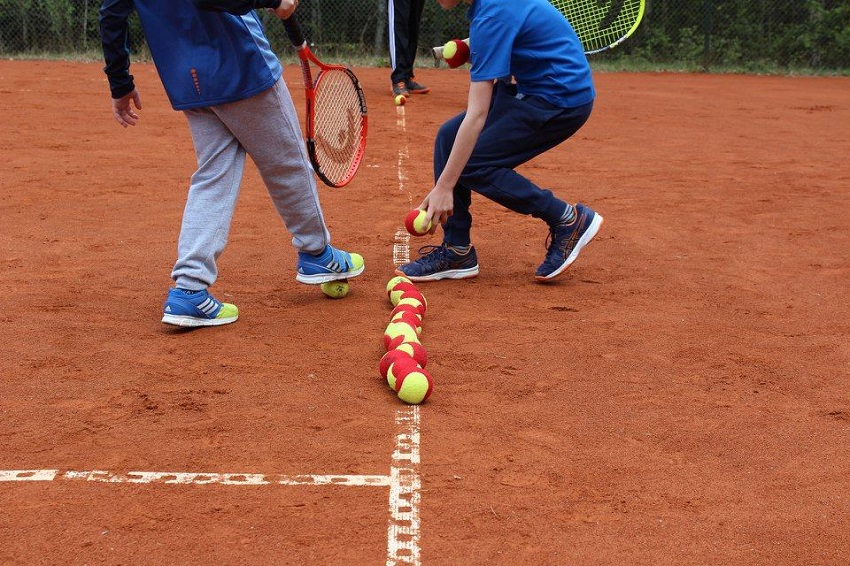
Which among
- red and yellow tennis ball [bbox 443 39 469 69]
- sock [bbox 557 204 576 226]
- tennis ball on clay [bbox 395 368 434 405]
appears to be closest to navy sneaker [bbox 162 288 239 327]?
tennis ball on clay [bbox 395 368 434 405]

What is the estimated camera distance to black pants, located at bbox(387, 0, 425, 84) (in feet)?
35.4

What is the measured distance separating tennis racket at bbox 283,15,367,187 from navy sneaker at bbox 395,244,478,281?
537 mm

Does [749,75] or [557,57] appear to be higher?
[557,57]

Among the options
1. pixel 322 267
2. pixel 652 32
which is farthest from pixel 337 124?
pixel 652 32

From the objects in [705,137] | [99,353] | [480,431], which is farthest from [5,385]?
[705,137]

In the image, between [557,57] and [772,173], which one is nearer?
[557,57]

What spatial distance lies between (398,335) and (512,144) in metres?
1.33

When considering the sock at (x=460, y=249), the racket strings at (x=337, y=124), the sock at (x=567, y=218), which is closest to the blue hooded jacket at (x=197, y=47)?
the racket strings at (x=337, y=124)

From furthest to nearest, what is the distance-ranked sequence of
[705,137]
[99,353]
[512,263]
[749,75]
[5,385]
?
[749,75] < [705,137] < [512,263] < [99,353] < [5,385]

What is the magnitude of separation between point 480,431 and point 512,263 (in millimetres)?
2178

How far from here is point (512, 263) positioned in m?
5.33

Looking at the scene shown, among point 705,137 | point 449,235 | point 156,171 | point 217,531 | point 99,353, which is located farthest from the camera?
point 705,137

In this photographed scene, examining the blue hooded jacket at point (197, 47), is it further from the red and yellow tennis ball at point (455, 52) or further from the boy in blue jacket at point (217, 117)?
the red and yellow tennis ball at point (455, 52)

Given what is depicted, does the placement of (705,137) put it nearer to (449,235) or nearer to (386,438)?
(449,235)
